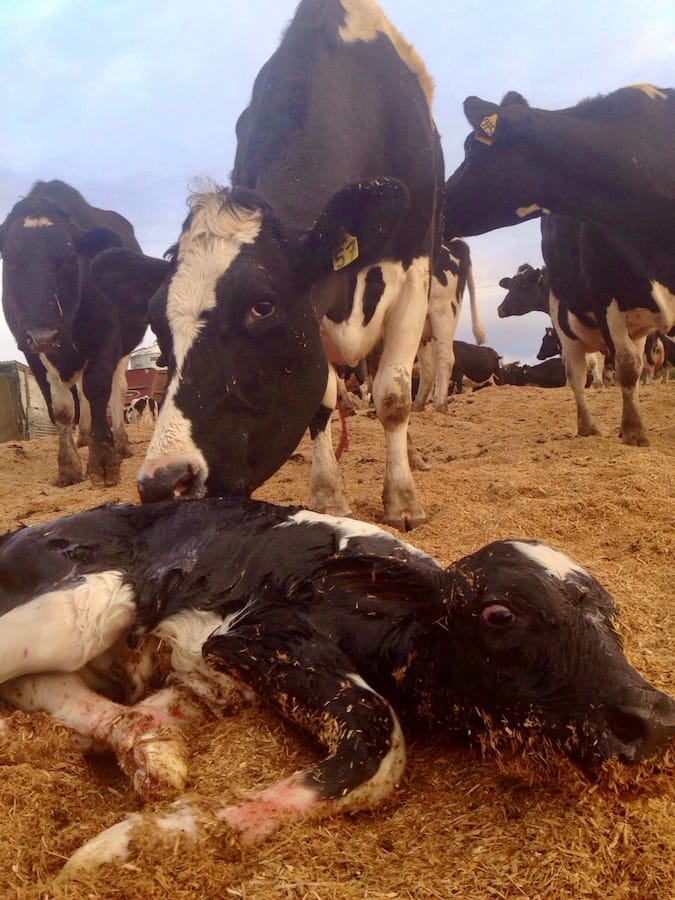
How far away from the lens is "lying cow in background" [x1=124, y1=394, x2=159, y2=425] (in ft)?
58.0

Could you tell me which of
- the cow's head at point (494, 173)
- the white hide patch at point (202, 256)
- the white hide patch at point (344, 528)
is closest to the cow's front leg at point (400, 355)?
the white hide patch at point (202, 256)

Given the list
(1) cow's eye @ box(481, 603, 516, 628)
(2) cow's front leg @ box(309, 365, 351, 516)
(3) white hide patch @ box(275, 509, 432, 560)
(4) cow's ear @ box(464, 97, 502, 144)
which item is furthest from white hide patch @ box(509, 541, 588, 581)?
(4) cow's ear @ box(464, 97, 502, 144)

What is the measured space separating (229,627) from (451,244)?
37.5ft

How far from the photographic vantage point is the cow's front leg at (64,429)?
7.28 m

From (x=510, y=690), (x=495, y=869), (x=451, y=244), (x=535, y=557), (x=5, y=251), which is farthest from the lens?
(x=451, y=244)

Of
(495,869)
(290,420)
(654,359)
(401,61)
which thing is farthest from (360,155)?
(654,359)

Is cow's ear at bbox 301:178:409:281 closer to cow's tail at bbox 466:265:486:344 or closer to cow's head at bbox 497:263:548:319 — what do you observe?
cow's tail at bbox 466:265:486:344

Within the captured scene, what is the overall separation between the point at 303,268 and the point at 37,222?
15.8 feet

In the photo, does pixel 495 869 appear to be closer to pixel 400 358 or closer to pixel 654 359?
pixel 400 358

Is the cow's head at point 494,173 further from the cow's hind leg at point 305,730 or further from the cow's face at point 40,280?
the cow's hind leg at point 305,730

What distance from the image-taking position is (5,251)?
24.6 feet

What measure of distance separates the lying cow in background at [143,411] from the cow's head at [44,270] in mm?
9632

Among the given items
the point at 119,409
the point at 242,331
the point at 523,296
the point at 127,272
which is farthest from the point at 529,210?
the point at 523,296

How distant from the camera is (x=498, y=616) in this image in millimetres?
1833
